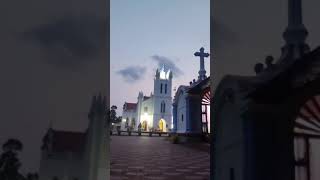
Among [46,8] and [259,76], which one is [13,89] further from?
[259,76]

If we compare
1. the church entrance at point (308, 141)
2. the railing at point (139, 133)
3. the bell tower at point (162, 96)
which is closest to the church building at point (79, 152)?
the railing at point (139, 133)

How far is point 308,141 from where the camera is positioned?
2.40m

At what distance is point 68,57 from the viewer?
271 cm

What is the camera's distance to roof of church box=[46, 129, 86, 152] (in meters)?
2.61

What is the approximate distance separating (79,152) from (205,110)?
3.96 ft

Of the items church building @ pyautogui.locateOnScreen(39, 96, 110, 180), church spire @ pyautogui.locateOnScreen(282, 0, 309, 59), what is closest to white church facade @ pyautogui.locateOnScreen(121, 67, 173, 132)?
church building @ pyautogui.locateOnScreen(39, 96, 110, 180)

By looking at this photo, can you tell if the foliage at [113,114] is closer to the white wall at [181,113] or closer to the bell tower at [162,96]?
the bell tower at [162,96]

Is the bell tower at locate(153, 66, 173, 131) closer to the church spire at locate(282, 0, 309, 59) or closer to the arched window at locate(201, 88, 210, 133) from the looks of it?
the arched window at locate(201, 88, 210, 133)

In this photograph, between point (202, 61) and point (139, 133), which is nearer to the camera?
point (202, 61)

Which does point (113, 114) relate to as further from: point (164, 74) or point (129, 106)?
point (164, 74)

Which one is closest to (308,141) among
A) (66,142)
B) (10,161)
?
(66,142)

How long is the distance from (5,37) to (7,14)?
0.53ft

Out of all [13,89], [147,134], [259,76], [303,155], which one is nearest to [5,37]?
[13,89]

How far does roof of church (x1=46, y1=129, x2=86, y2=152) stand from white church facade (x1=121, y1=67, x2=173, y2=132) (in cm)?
45
